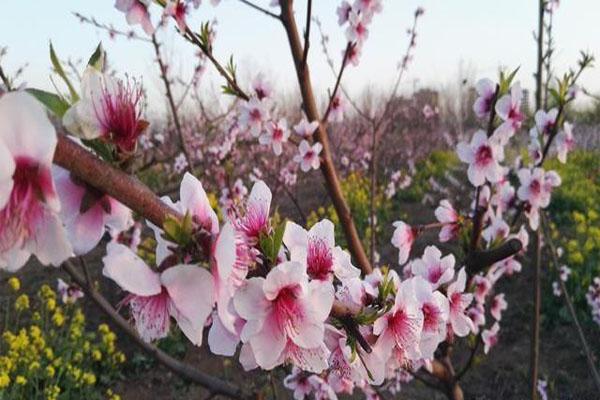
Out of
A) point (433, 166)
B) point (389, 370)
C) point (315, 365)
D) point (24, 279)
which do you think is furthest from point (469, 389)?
point (433, 166)

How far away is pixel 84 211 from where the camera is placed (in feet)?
2.30

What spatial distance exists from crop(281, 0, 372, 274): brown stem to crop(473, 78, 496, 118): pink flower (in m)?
0.61

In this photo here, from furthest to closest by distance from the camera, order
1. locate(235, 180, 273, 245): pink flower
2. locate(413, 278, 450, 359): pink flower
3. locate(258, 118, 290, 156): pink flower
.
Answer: locate(258, 118, 290, 156): pink flower → locate(413, 278, 450, 359): pink flower → locate(235, 180, 273, 245): pink flower

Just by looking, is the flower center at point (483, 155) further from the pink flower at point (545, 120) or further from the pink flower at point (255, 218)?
the pink flower at point (255, 218)

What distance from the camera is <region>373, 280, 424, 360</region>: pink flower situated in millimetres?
1107

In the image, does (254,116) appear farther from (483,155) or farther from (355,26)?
(483,155)

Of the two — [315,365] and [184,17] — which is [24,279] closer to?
[184,17]

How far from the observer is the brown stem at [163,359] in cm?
201

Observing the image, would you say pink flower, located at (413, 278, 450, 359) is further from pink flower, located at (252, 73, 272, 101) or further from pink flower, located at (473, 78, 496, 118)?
pink flower, located at (252, 73, 272, 101)

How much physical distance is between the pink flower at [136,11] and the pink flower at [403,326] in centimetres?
155

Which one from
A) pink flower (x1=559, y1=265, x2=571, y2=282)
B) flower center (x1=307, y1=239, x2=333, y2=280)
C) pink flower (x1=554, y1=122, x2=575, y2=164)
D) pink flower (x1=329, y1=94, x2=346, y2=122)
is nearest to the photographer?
flower center (x1=307, y1=239, x2=333, y2=280)

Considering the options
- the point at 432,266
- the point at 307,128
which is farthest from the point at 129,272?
the point at 307,128

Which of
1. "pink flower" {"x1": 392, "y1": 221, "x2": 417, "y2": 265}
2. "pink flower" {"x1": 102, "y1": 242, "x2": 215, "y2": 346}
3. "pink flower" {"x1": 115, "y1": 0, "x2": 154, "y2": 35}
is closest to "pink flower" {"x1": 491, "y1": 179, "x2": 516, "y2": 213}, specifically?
"pink flower" {"x1": 392, "y1": 221, "x2": 417, "y2": 265}

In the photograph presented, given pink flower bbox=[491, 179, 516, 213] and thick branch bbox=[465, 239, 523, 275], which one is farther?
pink flower bbox=[491, 179, 516, 213]
